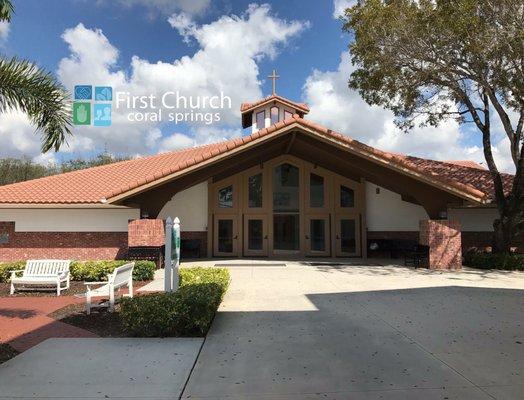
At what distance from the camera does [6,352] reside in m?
5.59

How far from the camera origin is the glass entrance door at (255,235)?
65.0 ft

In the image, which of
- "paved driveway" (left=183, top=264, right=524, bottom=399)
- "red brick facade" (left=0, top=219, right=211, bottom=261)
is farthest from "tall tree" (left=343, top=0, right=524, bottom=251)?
"red brick facade" (left=0, top=219, right=211, bottom=261)

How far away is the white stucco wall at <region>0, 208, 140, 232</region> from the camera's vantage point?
57.5 ft

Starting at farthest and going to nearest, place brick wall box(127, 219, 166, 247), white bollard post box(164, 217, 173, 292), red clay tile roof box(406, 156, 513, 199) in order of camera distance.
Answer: red clay tile roof box(406, 156, 513, 199)
brick wall box(127, 219, 166, 247)
white bollard post box(164, 217, 173, 292)

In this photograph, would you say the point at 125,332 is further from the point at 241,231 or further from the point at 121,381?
the point at 241,231

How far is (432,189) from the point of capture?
620 inches

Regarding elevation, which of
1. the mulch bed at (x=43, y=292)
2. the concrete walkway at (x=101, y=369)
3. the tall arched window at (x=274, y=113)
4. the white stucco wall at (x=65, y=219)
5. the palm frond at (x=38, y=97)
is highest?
the tall arched window at (x=274, y=113)

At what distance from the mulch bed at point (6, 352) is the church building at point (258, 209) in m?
10.6

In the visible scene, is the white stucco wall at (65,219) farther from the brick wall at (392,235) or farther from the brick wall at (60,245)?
the brick wall at (392,235)

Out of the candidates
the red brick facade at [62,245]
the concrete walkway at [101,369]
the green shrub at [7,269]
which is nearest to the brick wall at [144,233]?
the red brick facade at [62,245]

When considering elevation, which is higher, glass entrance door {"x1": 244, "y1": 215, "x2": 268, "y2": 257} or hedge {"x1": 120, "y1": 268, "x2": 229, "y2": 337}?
glass entrance door {"x1": 244, "y1": 215, "x2": 268, "y2": 257}

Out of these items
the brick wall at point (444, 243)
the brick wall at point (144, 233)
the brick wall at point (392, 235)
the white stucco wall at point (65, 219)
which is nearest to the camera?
the brick wall at point (444, 243)

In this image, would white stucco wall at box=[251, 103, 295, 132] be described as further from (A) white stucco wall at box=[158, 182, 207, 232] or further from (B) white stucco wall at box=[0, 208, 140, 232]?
(B) white stucco wall at box=[0, 208, 140, 232]

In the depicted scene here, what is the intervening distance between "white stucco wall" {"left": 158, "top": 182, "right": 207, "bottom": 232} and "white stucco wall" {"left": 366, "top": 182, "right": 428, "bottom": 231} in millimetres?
7692
